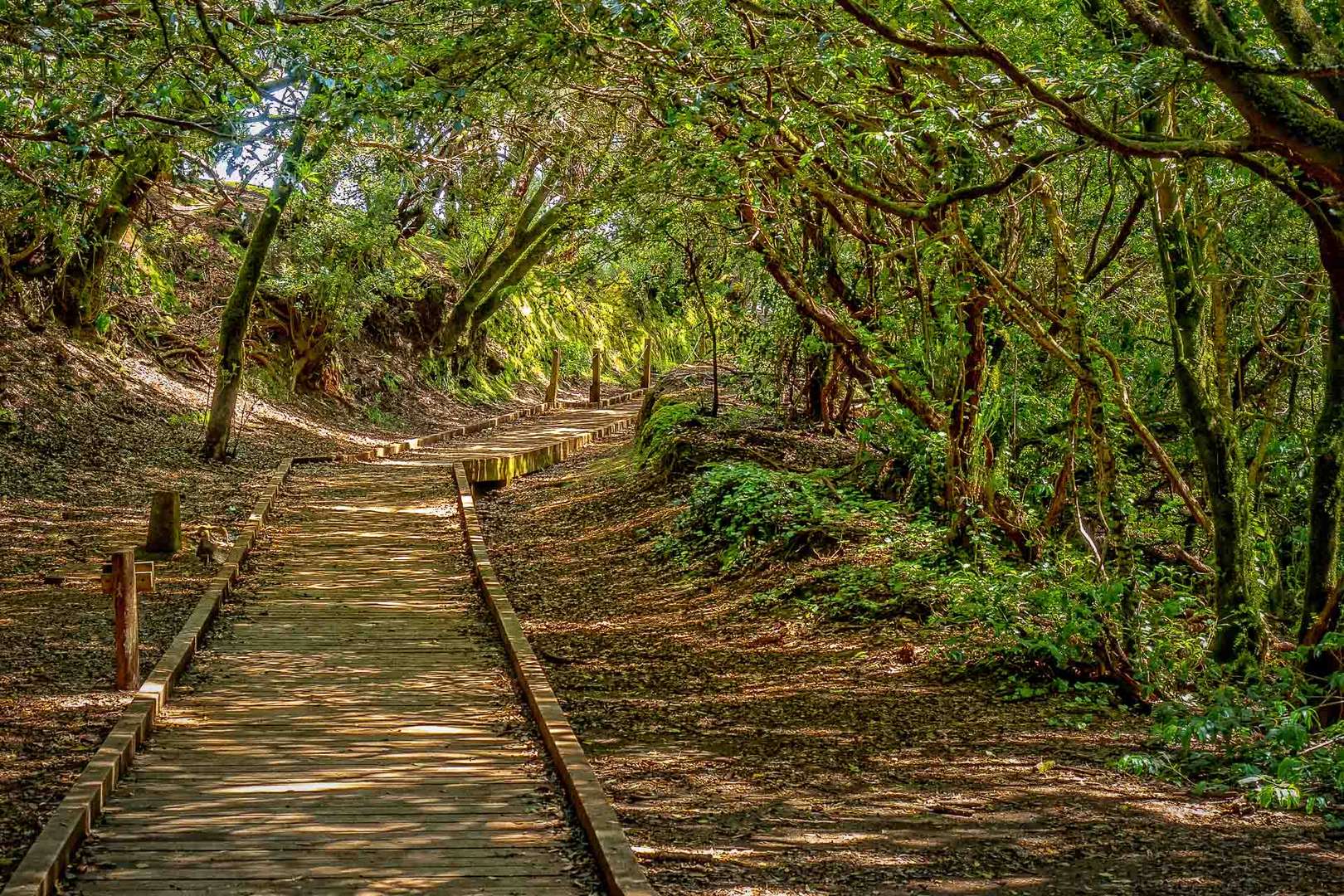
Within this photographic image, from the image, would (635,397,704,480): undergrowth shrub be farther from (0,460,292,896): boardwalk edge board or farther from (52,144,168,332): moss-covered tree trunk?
(52,144,168,332): moss-covered tree trunk

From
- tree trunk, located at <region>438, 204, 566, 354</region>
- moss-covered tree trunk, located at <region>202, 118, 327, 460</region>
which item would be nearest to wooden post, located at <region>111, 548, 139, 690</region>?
moss-covered tree trunk, located at <region>202, 118, 327, 460</region>

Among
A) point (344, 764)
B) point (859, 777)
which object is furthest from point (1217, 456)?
point (344, 764)

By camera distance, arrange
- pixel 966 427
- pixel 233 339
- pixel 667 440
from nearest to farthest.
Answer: pixel 966 427 → pixel 233 339 → pixel 667 440

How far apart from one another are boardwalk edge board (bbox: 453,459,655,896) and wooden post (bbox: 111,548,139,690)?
100 inches

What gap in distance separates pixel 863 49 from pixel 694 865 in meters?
5.18

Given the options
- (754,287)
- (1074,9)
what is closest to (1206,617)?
(1074,9)

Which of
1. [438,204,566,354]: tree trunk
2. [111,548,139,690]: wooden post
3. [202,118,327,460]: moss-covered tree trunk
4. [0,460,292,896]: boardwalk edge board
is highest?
[438,204,566,354]: tree trunk

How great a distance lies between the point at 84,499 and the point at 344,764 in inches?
373

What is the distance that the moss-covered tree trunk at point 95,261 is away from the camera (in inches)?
587

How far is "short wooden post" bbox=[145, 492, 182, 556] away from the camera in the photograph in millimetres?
12031

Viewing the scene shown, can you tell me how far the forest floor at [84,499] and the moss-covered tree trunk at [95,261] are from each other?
67cm

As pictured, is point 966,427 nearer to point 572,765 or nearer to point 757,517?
point 757,517

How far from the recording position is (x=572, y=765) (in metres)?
6.36

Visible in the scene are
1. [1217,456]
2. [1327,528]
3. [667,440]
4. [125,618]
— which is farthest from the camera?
[667,440]
